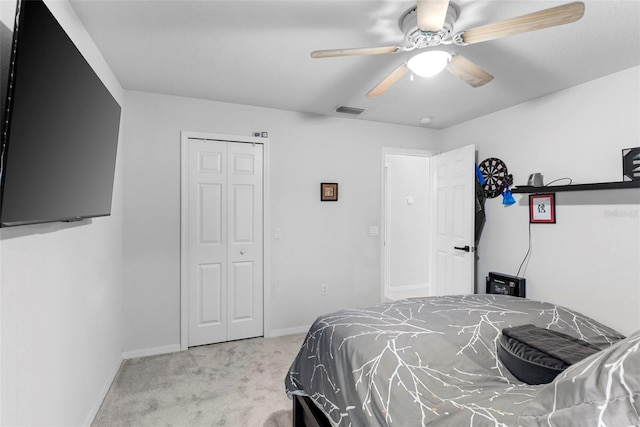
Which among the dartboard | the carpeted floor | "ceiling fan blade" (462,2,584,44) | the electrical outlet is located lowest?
the carpeted floor

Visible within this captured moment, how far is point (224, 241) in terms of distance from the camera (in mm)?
3330

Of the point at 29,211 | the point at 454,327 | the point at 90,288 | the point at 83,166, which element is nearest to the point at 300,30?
the point at 83,166

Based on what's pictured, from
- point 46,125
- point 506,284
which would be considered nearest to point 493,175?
point 506,284

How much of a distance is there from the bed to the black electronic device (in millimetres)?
1278

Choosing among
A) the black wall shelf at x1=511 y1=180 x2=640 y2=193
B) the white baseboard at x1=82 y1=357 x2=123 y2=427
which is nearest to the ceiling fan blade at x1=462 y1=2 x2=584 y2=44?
the black wall shelf at x1=511 y1=180 x2=640 y2=193

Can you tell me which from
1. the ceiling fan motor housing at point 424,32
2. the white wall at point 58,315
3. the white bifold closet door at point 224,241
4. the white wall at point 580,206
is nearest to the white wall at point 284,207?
the white bifold closet door at point 224,241

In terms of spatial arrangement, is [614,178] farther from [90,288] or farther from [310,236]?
[90,288]

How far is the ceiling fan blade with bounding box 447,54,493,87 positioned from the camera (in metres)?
Result: 1.80

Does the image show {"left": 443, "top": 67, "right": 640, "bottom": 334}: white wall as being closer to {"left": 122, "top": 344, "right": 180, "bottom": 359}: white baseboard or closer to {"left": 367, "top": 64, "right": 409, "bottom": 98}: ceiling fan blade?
{"left": 367, "top": 64, "right": 409, "bottom": 98}: ceiling fan blade

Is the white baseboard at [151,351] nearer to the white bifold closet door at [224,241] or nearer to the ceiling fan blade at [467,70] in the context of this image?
the white bifold closet door at [224,241]

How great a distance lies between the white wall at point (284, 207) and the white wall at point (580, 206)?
4.29 ft

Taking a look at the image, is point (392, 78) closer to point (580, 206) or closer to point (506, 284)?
point (580, 206)

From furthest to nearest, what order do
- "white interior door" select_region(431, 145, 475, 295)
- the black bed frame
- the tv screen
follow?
"white interior door" select_region(431, 145, 475, 295) < the black bed frame < the tv screen

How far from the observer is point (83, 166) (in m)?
1.53
